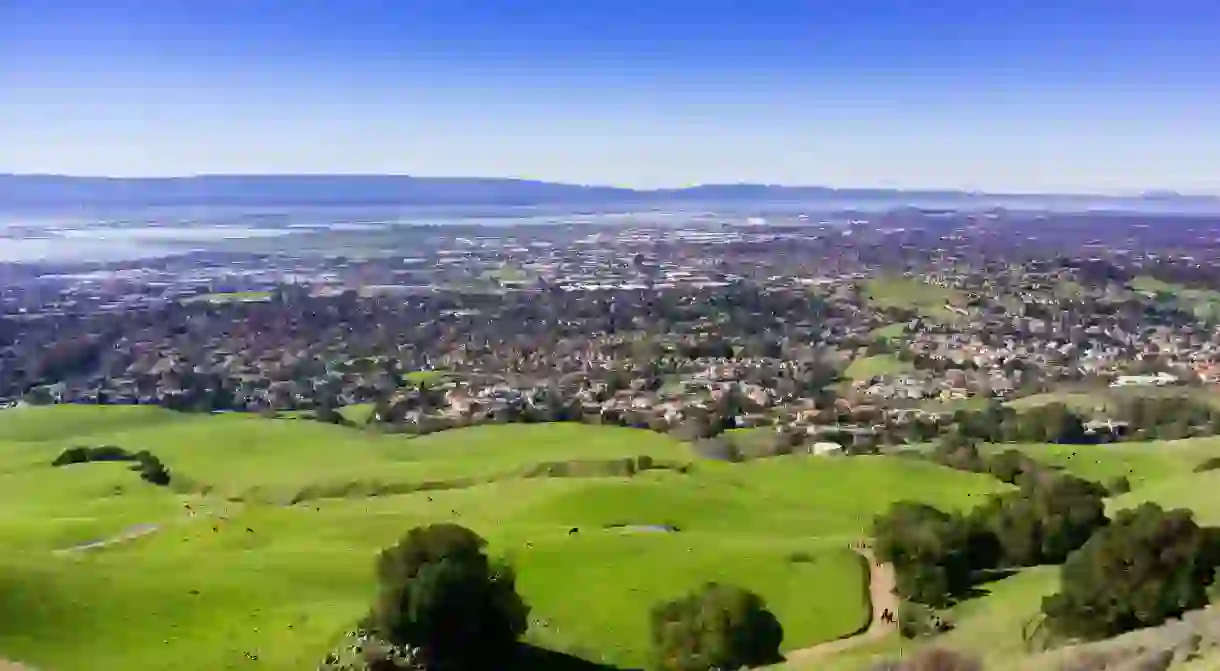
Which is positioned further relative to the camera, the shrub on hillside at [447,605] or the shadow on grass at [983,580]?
the shadow on grass at [983,580]

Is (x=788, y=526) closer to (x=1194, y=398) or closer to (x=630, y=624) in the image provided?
(x=630, y=624)

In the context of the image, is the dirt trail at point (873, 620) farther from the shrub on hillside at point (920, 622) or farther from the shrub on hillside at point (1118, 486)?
the shrub on hillside at point (1118, 486)

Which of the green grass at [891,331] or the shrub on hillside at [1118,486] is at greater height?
the shrub on hillside at [1118,486]

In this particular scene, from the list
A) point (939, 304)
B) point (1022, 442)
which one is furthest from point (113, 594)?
point (939, 304)

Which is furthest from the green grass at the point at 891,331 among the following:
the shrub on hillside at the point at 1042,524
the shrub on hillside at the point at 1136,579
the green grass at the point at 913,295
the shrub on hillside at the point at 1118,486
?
the shrub on hillside at the point at 1136,579

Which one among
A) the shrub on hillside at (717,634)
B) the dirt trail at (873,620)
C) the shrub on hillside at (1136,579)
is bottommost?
the dirt trail at (873,620)

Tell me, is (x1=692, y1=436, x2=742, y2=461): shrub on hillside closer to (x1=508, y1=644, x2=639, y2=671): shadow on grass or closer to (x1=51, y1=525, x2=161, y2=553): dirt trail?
(x1=51, y1=525, x2=161, y2=553): dirt trail

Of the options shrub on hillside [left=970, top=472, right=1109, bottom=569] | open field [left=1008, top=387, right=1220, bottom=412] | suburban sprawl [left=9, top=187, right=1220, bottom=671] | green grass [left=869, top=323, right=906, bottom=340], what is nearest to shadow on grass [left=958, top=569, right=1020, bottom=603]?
suburban sprawl [left=9, top=187, right=1220, bottom=671]
